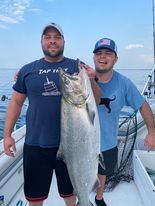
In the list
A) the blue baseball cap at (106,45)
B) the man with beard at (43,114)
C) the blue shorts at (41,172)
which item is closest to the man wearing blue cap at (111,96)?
the blue baseball cap at (106,45)

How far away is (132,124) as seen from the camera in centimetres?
511

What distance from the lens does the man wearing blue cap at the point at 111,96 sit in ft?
9.91

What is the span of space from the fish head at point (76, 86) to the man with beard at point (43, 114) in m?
0.34

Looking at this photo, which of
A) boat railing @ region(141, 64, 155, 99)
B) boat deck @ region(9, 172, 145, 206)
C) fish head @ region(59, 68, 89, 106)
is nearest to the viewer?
fish head @ region(59, 68, 89, 106)

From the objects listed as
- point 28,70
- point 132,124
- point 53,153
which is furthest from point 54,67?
point 132,124

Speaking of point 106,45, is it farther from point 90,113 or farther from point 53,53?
point 90,113

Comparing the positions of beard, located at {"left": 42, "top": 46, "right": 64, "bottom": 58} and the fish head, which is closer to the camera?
the fish head

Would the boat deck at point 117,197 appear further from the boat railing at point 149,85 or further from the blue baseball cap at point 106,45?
the blue baseball cap at point 106,45

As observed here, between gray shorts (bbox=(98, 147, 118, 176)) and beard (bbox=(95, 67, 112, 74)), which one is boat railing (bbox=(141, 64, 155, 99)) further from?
beard (bbox=(95, 67, 112, 74))

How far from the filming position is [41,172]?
3051 millimetres

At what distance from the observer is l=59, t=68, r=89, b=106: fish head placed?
7.88 feet

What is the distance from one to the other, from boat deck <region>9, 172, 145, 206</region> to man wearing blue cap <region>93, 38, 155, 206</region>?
1.12m

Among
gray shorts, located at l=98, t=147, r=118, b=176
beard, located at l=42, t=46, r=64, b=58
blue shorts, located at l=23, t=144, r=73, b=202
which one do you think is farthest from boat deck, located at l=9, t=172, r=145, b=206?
beard, located at l=42, t=46, r=64, b=58

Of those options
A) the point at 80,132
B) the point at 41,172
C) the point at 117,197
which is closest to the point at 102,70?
the point at 80,132
